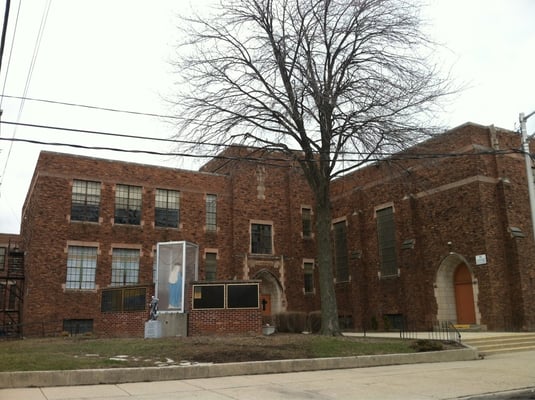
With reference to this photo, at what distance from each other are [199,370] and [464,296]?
734 inches

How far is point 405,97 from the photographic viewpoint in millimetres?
19453

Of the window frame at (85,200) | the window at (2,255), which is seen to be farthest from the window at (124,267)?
the window at (2,255)

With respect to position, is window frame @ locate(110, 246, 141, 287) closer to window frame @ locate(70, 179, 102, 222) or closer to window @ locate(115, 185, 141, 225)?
window @ locate(115, 185, 141, 225)

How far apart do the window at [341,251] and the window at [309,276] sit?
76.6 inches

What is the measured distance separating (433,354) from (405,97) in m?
9.39

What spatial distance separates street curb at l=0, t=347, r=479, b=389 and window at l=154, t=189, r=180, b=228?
814 inches

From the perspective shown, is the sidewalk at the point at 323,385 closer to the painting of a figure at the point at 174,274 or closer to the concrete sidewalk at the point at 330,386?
the concrete sidewalk at the point at 330,386

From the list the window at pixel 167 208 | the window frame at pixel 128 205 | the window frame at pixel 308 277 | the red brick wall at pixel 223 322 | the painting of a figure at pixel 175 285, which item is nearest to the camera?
the red brick wall at pixel 223 322

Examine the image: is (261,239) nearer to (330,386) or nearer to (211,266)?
(211,266)

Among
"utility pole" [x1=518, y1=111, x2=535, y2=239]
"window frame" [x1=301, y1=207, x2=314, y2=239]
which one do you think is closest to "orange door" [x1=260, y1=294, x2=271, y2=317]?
"window frame" [x1=301, y1=207, x2=314, y2=239]

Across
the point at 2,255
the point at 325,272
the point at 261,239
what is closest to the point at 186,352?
the point at 325,272

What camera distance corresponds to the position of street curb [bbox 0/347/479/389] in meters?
10.5

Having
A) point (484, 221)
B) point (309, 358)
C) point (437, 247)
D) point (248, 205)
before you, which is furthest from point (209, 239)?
point (309, 358)

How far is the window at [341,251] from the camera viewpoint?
35219 millimetres
